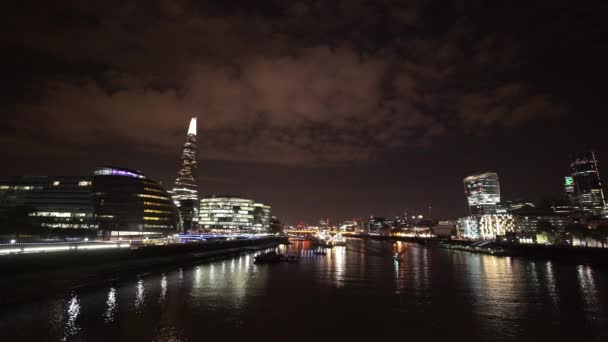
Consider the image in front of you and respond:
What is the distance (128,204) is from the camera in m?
133

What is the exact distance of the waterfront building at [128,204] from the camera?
129750 millimetres

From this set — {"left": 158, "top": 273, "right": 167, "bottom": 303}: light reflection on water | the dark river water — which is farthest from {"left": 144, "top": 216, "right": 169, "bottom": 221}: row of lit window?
the dark river water

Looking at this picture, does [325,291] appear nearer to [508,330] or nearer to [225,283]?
[225,283]

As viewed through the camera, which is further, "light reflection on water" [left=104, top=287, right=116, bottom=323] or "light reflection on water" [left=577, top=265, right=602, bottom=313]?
"light reflection on water" [left=577, top=265, right=602, bottom=313]

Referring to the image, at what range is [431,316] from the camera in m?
35.4

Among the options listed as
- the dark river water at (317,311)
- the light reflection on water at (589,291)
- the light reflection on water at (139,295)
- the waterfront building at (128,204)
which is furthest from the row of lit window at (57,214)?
the light reflection on water at (589,291)

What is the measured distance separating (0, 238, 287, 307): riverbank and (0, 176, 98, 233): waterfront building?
199 ft

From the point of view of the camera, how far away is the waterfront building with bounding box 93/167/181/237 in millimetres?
129750

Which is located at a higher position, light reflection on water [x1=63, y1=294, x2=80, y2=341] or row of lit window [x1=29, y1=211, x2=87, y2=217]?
row of lit window [x1=29, y1=211, x2=87, y2=217]

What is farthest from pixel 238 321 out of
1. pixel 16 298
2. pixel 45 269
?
pixel 45 269

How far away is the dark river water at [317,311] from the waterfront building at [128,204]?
268 ft

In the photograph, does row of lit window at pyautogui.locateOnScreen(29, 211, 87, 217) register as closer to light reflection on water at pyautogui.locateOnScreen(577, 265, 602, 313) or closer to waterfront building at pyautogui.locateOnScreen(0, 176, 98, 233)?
waterfront building at pyautogui.locateOnScreen(0, 176, 98, 233)

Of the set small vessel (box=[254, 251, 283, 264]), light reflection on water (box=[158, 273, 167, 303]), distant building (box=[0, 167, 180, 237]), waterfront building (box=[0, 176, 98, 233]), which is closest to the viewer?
light reflection on water (box=[158, 273, 167, 303])

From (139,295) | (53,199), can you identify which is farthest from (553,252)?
(53,199)
